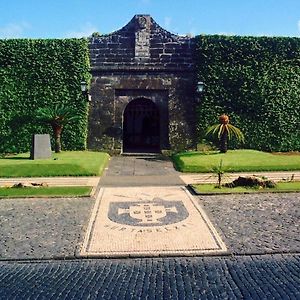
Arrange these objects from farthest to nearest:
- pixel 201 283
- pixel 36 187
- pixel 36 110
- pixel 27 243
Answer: pixel 36 110 < pixel 36 187 < pixel 27 243 < pixel 201 283

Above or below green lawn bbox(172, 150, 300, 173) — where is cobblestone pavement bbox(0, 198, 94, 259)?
below

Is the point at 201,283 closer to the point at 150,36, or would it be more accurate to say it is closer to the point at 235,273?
the point at 235,273

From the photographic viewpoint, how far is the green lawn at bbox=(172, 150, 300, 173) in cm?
1503

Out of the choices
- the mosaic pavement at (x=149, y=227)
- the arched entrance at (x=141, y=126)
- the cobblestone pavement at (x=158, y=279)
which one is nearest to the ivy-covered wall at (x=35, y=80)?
the arched entrance at (x=141, y=126)

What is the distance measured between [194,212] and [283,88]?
530 inches

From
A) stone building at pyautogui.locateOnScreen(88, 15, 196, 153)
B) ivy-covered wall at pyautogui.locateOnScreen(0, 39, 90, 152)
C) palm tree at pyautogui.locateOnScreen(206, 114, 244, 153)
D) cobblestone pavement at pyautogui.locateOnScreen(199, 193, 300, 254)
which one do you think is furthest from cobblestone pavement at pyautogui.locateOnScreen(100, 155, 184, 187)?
ivy-covered wall at pyautogui.locateOnScreen(0, 39, 90, 152)

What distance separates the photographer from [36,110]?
20.5 m

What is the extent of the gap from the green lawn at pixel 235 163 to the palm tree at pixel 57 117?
5316 mm

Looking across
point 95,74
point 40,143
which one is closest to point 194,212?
point 40,143

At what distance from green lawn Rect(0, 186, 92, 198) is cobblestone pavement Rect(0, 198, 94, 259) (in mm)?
328

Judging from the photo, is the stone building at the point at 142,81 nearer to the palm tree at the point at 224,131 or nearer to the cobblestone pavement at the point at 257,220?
the palm tree at the point at 224,131

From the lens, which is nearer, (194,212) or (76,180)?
(194,212)

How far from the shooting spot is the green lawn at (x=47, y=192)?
11180 mm

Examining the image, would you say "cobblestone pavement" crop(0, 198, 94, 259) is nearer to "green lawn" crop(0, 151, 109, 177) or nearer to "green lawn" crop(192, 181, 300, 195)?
"green lawn" crop(192, 181, 300, 195)
